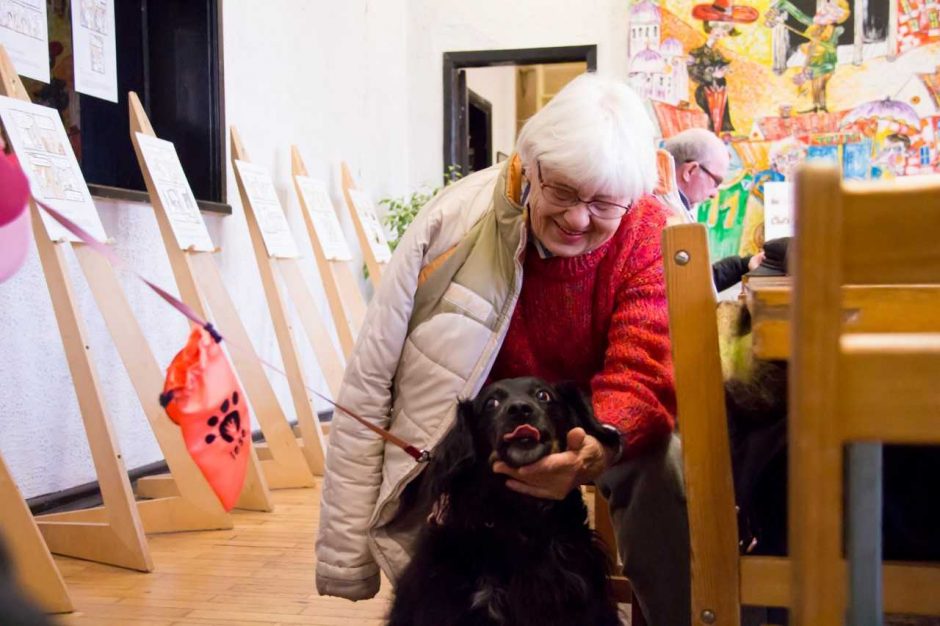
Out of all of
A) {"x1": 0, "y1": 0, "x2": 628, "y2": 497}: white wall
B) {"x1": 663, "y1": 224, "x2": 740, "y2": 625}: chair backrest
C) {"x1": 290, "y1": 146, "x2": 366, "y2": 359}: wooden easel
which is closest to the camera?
{"x1": 663, "y1": 224, "x2": 740, "y2": 625}: chair backrest

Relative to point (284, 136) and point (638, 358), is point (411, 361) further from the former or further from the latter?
point (284, 136)

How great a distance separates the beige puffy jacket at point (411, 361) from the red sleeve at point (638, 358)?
0.18 metres

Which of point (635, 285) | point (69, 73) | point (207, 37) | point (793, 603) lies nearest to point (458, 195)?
point (635, 285)

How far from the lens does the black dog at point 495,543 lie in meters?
1.40

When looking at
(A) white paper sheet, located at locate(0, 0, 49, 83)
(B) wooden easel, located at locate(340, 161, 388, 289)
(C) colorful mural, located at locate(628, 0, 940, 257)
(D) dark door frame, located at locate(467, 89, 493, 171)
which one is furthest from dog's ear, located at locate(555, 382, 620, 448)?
(D) dark door frame, located at locate(467, 89, 493, 171)

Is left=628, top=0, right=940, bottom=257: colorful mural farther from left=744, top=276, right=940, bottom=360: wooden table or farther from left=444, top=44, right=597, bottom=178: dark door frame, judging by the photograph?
left=744, top=276, right=940, bottom=360: wooden table

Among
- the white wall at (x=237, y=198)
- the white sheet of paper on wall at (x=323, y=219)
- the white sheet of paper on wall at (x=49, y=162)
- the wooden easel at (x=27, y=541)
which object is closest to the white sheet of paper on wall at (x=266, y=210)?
the white wall at (x=237, y=198)

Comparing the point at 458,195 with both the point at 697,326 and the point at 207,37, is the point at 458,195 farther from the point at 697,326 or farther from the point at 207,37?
the point at 207,37

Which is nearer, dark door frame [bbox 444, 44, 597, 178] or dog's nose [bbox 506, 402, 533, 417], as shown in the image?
dog's nose [bbox 506, 402, 533, 417]

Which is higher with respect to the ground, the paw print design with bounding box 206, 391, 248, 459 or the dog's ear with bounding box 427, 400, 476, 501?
the paw print design with bounding box 206, 391, 248, 459

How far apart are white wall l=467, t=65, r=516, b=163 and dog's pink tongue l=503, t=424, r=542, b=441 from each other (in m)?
5.76

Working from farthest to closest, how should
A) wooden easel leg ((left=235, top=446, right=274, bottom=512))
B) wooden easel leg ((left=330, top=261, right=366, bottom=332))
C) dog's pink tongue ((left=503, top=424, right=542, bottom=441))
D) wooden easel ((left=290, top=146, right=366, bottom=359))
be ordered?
wooden easel leg ((left=330, top=261, right=366, bottom=332)) < wooden easel ((left=290, top=146, right=366, bottom=359)) < wooden easel leg ((left=235, top=446, right=274, bottom=512)) < dog's pink tongue ((left=503, top=424, right=542, bottom=441))

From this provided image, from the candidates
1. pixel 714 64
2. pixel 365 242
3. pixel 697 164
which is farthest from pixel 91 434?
pixel 714 64

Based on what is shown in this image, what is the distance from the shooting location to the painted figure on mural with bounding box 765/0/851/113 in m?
4.92
